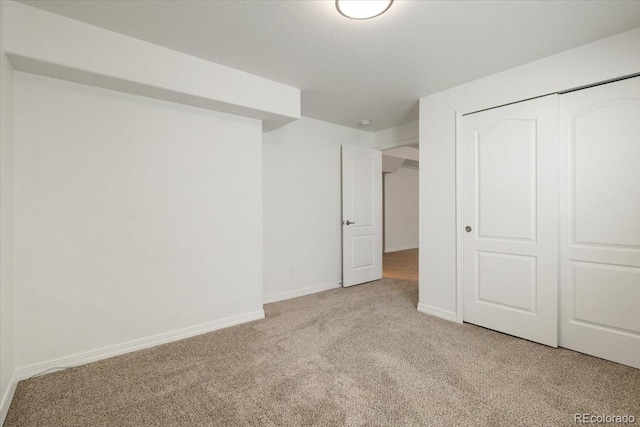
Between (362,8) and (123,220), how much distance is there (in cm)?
237

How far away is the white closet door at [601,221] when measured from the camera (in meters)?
2.14

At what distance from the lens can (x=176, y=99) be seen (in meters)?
2.61

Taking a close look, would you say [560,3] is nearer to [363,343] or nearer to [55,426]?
[363,343]

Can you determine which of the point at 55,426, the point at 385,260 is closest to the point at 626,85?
the point at 55,426

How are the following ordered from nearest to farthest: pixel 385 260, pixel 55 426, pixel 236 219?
pixel 55 426
pixel 236 219
pixel 385 260

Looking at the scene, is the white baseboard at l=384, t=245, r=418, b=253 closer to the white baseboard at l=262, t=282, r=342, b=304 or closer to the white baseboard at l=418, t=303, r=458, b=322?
the white baseboard at l=262, t=282, r=342, b=304

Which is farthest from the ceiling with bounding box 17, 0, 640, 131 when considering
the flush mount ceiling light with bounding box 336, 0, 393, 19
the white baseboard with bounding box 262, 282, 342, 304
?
the white baseboard with bounding box 262, 282, 342, 304

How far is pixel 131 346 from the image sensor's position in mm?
2463

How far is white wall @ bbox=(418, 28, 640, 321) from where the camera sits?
2438 mm

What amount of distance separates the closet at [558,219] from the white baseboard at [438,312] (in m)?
0.11

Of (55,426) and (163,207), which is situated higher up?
(163,207)

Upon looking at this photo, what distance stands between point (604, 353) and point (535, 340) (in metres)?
0.43
